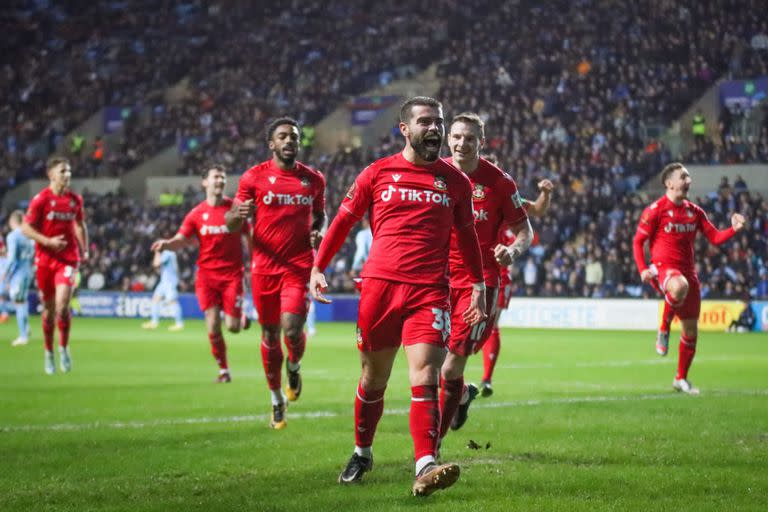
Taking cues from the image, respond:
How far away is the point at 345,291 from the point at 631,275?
9.40 m

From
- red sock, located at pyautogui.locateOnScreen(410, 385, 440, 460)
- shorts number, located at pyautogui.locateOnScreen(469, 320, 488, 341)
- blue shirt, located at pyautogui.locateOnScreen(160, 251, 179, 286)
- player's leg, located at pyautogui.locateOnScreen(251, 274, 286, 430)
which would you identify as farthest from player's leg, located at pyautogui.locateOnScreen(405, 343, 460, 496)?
blue shirt, located at pyautogui.locateOnScreen(160, 251, 179, 286)

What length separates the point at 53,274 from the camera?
15.4 m

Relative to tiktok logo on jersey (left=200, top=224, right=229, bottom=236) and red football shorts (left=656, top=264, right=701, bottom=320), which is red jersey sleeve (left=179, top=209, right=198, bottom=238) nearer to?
tiktok logo on jersey (left=200, top=224, right=229, bottom=236)

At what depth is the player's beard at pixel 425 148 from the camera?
6.84 m

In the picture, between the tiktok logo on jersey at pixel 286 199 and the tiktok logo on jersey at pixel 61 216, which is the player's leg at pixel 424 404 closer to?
the tiktok logo on jersey at pixel 286 199

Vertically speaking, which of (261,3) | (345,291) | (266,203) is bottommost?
(345,291)

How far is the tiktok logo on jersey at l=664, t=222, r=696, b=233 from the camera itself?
43.9ft

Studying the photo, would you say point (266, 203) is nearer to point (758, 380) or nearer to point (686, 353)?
point (686, 353)

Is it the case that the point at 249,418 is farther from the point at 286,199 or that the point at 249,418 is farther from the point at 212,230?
the point at 212,230

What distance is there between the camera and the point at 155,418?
10.9m

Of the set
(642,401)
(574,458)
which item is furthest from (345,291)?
(574,458)

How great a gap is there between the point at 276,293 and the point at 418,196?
3.98 m

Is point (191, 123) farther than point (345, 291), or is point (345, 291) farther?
point (191, 123)

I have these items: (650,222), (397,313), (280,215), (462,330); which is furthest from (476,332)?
(650,222)
